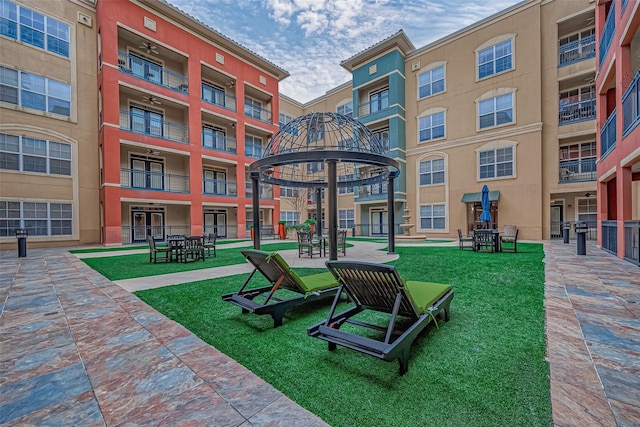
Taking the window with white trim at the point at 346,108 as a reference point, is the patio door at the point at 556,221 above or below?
below

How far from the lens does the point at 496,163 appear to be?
20.0m

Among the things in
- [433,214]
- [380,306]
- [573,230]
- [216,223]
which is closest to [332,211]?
[380,306]

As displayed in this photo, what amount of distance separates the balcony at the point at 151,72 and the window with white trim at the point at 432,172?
19.3 metres

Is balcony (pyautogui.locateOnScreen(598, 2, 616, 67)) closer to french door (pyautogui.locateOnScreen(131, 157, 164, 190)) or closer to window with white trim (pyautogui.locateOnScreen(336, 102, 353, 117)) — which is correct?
window with white trim (pyautogui.locateOnScreen(336, 102, 353, 117))

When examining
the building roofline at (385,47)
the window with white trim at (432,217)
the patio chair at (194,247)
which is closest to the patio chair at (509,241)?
the window with white trim at (432,217)

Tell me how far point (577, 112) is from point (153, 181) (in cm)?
2857

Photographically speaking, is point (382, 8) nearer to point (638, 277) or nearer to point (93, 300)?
point (638, 277)

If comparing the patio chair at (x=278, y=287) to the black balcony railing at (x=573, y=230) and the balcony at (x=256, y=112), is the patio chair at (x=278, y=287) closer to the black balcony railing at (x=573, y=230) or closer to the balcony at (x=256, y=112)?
the black balcony railing at (x=573, y=230)

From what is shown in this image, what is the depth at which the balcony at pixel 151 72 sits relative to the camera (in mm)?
18844

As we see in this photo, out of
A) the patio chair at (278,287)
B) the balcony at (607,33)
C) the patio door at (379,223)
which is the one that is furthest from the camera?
the patio door at (379,223)

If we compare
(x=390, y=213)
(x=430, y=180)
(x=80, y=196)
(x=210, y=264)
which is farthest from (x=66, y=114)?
(x=430, y=180)

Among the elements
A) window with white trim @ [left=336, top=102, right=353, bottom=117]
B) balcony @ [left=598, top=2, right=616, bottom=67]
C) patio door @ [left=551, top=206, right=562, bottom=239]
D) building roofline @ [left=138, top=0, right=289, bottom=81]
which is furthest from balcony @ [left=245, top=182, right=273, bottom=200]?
balcony @ [left=598, top=2, right=616, bottom=67]

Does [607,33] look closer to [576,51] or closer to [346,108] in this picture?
[576,51]

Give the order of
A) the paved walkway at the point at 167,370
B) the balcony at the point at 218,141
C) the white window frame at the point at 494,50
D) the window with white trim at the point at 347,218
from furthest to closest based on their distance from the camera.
Answer: the window with white trim at the point at 347,218
the balcony at the point at 218,141
the white window frame at the point at 494,50
the paved walkway at the point at 167,370
